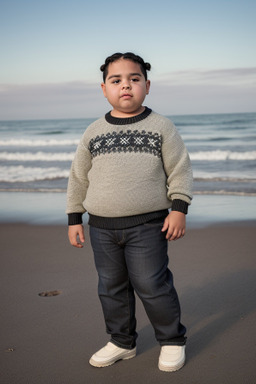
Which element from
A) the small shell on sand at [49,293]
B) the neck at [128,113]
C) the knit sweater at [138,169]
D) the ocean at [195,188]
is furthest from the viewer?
the ocean at [195,188]

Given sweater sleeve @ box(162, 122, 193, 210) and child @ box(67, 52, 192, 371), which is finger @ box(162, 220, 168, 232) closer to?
child @ box(67, 52, 192, 371)

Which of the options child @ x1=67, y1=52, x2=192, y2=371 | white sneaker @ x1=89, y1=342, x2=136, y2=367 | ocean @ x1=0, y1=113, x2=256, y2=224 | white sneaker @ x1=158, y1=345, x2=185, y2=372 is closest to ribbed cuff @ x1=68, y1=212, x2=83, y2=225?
child @ x1=67, y1=52, x2=192, y2=371

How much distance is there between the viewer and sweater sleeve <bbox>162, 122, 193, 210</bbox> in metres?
2.37

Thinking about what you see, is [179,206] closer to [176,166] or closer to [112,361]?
[176,166]

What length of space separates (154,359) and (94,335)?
438mm

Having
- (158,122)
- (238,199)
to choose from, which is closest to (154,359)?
(158,122)

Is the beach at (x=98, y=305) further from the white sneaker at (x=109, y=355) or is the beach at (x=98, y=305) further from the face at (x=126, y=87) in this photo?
the face at (x=126, y=87)

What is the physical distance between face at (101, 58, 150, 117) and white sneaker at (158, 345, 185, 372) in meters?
1.23

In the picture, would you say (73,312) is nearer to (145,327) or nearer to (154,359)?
(145,327)

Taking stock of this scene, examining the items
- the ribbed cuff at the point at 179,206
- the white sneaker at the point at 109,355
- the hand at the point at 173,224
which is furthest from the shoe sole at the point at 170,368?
the ribbed cuff at the point at 179,206

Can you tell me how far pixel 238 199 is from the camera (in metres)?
6.99

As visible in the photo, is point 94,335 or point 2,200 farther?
point 2,200

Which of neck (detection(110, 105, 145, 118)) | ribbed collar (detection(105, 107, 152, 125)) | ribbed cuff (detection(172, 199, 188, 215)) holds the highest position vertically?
neck (detection(110, 105, 145, 118))

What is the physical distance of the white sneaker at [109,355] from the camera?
2475 mm
